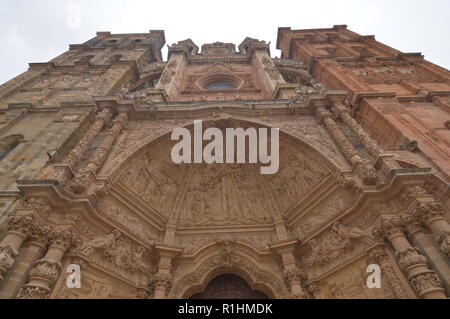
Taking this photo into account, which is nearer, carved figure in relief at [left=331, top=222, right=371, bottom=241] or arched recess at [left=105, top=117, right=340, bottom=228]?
carved figure in relief at [left=331, top=222, right=371, bottom=241]

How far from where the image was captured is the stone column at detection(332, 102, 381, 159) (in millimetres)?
7535

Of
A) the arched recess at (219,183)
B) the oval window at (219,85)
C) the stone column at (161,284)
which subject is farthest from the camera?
the oval window at (219,85)

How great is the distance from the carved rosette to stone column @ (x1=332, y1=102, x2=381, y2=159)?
9.28ft

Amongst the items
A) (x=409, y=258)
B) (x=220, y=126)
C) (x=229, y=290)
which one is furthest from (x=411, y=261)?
(x=220, y=126)

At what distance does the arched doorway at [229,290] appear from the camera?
7852 mm

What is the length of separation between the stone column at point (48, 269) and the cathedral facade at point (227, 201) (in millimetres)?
26

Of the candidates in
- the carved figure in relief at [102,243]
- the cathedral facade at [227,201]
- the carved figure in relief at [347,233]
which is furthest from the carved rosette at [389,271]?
the carved figure in relief at [102,243]

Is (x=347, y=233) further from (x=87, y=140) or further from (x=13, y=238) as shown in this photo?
(x=87, y=140)

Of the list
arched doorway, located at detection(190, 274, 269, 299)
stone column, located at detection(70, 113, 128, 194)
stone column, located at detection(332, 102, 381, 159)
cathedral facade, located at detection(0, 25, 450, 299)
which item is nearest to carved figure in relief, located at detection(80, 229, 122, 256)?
cathedral facade, located at detection(0, 25, 450, 299)

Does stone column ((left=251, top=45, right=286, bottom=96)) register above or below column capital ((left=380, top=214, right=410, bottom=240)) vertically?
above

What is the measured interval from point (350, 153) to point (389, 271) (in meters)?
3.51

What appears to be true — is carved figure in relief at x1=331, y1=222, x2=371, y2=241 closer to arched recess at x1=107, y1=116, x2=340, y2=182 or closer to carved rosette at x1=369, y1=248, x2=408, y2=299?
carved rosette at x1=369, y1=248, x2=408, y2=299

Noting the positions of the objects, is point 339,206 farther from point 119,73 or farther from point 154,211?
point 119,73

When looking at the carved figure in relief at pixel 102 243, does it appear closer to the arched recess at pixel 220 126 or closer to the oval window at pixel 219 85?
the arched recess at pixel 220 126
